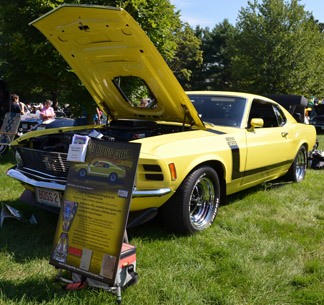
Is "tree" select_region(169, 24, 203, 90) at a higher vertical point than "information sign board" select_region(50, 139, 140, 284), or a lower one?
higher

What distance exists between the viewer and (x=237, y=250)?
2988mm

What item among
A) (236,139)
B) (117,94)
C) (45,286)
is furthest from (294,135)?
(45,286)

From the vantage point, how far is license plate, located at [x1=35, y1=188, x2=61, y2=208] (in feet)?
9.91

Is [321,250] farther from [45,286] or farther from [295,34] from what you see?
[295,34]

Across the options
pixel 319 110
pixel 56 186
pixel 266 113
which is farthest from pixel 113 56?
pixel 319 110

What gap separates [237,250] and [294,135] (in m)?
2.90

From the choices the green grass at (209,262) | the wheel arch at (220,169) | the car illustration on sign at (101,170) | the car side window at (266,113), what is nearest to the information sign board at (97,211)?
the car illustration on sign at (101,170)

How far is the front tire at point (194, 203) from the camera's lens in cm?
309

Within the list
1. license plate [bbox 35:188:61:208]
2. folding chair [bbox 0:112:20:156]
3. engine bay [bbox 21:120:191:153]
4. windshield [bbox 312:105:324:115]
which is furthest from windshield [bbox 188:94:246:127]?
windshield [bbox 312:105:324:115]

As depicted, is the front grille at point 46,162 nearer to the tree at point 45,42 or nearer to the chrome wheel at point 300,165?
the tree at point 45,42

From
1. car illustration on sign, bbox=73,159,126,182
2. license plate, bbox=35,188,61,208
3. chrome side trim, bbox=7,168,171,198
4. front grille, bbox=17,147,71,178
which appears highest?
car illustration on sign, bbox=73,159,126,182

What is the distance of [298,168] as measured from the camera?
19.0ft

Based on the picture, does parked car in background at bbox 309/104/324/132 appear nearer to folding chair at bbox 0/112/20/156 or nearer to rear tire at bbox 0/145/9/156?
folding chair at bbox 0/112/20/156

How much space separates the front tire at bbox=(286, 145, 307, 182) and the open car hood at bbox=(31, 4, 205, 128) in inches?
94.0
